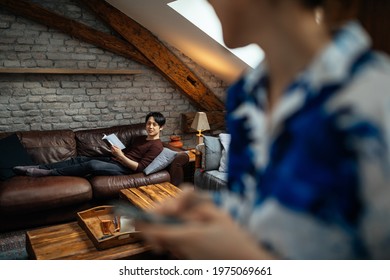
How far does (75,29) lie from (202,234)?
3537 mm

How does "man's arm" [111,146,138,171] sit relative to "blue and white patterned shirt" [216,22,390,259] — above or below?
below

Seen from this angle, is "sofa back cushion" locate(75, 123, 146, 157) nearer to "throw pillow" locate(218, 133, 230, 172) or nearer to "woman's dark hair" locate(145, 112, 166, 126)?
"woman's dark hair" locate(145, 112, 166, 126)


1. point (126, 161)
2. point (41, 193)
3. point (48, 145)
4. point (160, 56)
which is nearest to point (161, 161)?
point (126, 161)

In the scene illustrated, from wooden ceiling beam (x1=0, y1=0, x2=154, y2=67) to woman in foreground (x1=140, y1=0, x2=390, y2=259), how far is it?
3380 mm

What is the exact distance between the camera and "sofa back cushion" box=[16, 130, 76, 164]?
3129 millimetres

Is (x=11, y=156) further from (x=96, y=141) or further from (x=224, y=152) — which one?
(x=224, y=152)

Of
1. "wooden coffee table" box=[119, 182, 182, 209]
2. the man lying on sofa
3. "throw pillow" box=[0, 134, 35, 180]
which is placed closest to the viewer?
"wooden coffee table" box=[119, 182, 182, 209]

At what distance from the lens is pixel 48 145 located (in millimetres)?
3213

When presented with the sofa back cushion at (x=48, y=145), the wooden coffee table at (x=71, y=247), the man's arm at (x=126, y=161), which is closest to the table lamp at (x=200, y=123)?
the man's arm at (x=126, y=161)

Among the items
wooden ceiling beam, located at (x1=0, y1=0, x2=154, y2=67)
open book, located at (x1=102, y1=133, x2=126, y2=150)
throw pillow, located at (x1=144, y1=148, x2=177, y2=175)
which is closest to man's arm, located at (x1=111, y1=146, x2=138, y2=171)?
throw pillow, located at (x1=144, y1=148, x2=177, y2=175)

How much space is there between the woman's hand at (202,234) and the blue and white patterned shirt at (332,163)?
0.8 inches

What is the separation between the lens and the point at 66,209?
2.70m

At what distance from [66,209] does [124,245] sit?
105 centimetres

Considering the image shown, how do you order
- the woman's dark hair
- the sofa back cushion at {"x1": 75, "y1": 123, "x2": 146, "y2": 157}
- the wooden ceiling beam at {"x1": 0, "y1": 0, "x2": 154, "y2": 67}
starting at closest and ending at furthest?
the woman's dark hair
the wooden ceiling beam at {"x1": 0, "y1": 0, "x2": 154, "y2": 67}
the sofa back cushion at {"x1": 75, "y1": 123, "x2": 146, "y2": 157}
